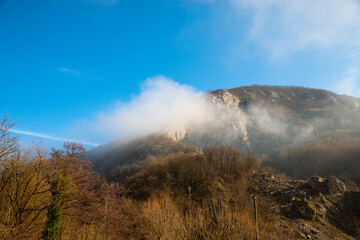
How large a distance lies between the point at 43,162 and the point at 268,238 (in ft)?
38.2

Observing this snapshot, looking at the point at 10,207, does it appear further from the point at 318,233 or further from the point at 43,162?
the point at 318,233

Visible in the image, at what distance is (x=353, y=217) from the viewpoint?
11.8 m

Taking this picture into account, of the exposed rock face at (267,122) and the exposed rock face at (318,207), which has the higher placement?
the exposed rock face at (267,122)

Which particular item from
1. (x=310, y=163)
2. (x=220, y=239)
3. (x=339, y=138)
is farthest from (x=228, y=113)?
(x=220, y=239)

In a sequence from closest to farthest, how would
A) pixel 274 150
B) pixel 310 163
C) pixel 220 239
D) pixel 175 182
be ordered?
pixel 220 239 < pixel 175 182 < pixel 310 163 < pixel 274 150

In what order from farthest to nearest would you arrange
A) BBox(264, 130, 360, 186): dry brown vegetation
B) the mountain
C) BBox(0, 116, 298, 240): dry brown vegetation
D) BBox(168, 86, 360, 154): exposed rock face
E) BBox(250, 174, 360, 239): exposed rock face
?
1. BBox(168, 86, 360, 154): exposed rock face
2. the mountain
3. BBox(264, 130, 360, 186): dry brown vegetation
4. BBox(250, 174, 360, 239): exposed rock face
5. BBox(0, 116, 298, 240): dry brown vegetation

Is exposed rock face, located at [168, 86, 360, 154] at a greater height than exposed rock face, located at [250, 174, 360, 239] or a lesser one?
greater

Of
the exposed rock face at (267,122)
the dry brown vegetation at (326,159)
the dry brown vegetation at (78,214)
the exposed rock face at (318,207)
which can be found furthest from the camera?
the exposed rock face at (267,122)

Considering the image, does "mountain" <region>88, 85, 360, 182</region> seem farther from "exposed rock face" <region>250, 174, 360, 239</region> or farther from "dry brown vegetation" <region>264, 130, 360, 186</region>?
"exposed rock face" <region>250, 174, 360, 239</region>

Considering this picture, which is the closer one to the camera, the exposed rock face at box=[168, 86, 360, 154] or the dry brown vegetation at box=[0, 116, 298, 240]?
the dry brown vegetation at box=[0, 116, 298, 240]

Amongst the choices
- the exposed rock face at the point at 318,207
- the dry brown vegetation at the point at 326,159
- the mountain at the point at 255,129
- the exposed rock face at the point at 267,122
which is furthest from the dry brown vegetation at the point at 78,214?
the dry brown vegetation at the point at 326,159

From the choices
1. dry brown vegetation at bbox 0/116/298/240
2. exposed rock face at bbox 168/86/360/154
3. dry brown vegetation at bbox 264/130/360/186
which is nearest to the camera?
dry brown vegetation at bbox 0/116/298/240

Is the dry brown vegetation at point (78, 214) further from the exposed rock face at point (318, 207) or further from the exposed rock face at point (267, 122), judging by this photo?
the exposed rock face at point (267, 122)

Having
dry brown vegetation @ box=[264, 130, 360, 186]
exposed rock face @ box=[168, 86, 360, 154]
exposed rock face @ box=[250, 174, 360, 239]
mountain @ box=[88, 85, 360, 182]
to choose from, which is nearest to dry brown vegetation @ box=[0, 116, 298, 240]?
exposed rock face @ box=[250, 174, 360, 239]
